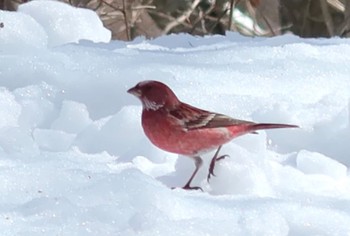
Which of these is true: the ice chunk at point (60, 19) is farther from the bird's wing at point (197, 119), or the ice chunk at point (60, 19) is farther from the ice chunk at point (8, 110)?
the bird's wing at point (197, 119)

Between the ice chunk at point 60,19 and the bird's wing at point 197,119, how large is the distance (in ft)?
5.15

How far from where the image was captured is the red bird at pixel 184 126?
3420 mm

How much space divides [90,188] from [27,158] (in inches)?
18.3

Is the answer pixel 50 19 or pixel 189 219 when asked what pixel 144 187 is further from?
pixel 50 19

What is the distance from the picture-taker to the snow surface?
2.85 metres

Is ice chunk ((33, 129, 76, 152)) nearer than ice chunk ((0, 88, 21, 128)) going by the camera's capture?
Result: Yes

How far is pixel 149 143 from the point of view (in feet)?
11.9

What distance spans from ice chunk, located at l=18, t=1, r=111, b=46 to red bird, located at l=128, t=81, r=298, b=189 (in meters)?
1.51

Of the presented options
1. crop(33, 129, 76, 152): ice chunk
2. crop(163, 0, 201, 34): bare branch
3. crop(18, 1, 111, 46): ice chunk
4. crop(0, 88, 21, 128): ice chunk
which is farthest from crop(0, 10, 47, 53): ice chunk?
crop(163, 0, 201, 34): bare branch

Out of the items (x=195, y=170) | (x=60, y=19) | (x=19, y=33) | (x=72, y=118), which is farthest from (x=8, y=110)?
(x=60, y=19)

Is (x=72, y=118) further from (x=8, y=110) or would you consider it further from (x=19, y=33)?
(x=19, y=33)

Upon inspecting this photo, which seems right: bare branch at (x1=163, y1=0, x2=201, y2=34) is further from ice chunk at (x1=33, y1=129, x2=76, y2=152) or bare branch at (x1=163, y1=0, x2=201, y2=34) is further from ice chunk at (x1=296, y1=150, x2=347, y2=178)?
ice chunk at (x1=296, y1=150, x2=347, y2=178)

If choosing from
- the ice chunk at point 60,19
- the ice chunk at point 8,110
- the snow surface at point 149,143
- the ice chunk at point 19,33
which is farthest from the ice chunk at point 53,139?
the ice chunk at point 60,19

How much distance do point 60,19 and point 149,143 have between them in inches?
60.7
